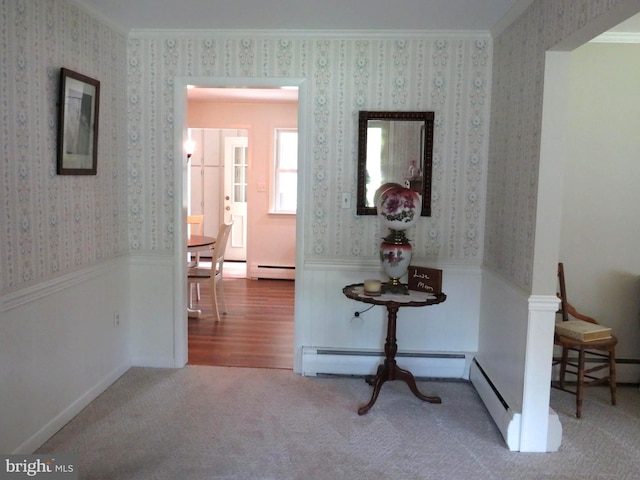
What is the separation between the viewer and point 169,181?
3.85 meters

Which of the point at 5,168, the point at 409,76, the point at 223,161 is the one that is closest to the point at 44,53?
the point at 5,168

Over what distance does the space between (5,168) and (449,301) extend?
283cm

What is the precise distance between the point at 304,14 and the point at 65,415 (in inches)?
107

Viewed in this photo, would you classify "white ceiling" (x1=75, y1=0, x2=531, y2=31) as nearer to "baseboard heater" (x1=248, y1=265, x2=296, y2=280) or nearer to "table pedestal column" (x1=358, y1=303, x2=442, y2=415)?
"table pedestal column" (x1=358, y1=303, x2=442, y2=415)

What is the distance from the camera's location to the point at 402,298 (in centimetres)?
320

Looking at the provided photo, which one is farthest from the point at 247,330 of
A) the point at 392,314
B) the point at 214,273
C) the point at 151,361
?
the point at 392,314

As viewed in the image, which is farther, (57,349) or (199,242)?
(199,242)

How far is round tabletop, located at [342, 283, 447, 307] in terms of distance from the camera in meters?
3.12

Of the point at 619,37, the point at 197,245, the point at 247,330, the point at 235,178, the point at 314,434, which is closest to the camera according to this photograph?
the point at 314,434

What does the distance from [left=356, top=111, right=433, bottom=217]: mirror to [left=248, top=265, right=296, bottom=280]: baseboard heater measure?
3785mm

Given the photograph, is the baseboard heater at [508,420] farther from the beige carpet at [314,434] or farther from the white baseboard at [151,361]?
the white baseboard at [151,361]

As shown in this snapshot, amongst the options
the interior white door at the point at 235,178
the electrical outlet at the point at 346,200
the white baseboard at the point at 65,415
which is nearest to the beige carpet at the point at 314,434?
the white baseboard at the point at 65,415

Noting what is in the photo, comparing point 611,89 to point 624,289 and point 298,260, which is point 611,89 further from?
point 298,260

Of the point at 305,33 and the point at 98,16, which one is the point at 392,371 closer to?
the point at 305,33
